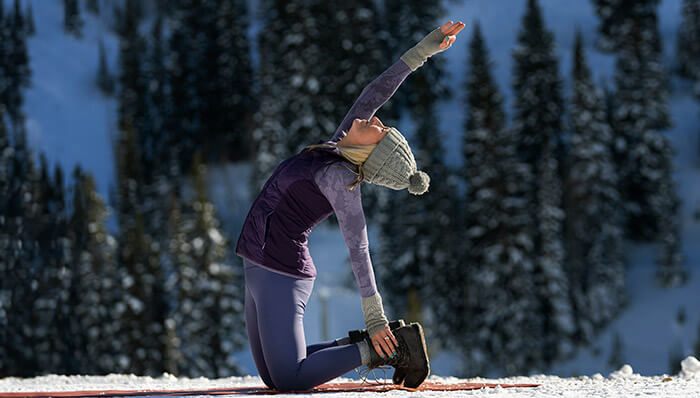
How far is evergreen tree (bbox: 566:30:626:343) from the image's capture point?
31156 mm

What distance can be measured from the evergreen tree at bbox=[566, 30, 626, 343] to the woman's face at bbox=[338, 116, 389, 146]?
27.8 m

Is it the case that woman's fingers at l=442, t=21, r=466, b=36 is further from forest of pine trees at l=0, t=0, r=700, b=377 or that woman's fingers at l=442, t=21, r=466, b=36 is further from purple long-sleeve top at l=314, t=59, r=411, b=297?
forest of pine trees at l=0, t=0, r=700, b=377

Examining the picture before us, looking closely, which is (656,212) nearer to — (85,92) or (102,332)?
(102,332)

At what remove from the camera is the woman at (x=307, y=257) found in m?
4.63

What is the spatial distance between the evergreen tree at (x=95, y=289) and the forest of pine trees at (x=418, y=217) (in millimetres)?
70

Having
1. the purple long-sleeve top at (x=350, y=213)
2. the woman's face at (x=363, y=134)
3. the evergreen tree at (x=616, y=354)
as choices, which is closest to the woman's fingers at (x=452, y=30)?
the woman's face at (x=363, y=134)

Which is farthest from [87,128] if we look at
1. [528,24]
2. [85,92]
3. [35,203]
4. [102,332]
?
[528,24]

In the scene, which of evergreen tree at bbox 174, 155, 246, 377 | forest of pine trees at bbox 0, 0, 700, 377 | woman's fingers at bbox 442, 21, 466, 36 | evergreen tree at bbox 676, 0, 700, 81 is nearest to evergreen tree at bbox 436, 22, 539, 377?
forest of pine trees at bbox 0, 0, 700, 377

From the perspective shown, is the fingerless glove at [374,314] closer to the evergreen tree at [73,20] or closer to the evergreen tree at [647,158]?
the evergreen tree at [647,158]

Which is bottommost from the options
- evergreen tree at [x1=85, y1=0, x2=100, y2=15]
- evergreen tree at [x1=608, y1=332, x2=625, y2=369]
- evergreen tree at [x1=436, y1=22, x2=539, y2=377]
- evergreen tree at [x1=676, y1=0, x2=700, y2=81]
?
evergreen tree at [x1=608, y1=332, x2=625, y2=369]

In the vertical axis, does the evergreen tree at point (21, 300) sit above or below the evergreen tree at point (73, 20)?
below

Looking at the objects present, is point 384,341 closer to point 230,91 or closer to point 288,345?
point 288,345

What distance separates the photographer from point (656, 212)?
34781 millimetres

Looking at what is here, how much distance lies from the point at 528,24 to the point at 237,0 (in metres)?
20.5
